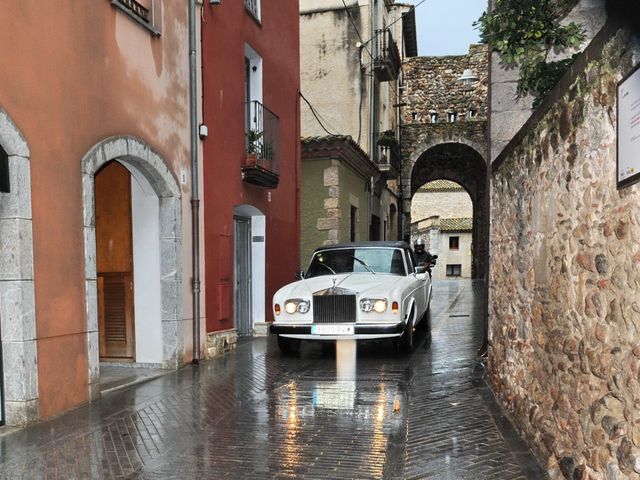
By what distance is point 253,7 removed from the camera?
9.99 metres

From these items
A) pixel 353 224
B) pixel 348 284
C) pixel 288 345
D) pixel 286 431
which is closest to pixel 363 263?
pixel 348 284

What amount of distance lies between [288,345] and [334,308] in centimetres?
115

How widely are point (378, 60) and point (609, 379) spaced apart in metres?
16.2

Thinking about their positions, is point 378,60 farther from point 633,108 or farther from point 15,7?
point 633,108

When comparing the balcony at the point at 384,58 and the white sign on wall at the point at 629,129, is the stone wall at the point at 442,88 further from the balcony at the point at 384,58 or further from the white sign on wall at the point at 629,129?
the white sign on wall at the point at 629,129

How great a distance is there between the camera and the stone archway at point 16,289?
15.1 feet

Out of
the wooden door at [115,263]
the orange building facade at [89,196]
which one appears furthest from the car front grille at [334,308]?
the wooden door at [115,263]

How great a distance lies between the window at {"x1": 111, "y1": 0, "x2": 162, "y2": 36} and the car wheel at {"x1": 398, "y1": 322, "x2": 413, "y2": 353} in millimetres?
5304

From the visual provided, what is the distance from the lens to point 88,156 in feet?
18.1

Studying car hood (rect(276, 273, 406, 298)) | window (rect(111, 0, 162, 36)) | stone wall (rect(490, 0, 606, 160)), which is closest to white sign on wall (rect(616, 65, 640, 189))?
stone wall (rect(490, 0, 606, 160))

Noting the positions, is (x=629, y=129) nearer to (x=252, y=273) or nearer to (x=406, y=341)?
(x=406, y=341)

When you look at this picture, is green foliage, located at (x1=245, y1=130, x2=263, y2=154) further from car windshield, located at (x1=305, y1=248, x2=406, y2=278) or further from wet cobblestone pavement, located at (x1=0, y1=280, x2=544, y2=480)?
wet cobblestone pavement, located at (x1=0, y1=280, x2=544, y2=480)

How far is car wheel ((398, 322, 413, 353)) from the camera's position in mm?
7633

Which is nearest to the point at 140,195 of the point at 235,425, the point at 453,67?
the point at 235,425
